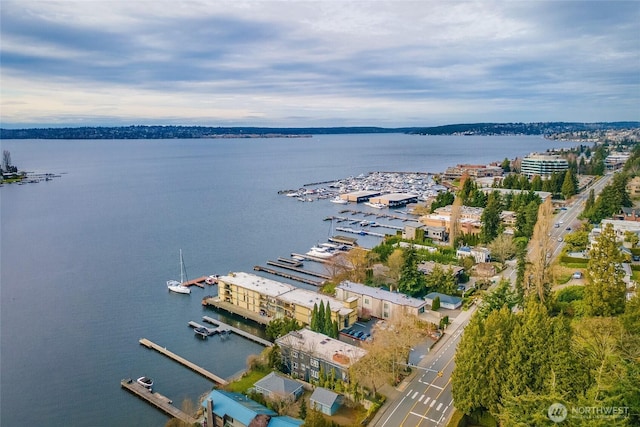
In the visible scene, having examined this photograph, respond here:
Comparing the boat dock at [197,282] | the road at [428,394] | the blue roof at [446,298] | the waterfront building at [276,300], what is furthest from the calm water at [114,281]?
the blue roof at [446,298]

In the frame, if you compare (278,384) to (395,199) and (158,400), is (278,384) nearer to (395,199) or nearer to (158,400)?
(158,400)

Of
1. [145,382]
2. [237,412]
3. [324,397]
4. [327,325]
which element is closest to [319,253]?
[327,325]

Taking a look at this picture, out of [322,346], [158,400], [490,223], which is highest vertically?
[490,223]

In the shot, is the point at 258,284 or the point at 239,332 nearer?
the point at 239,332

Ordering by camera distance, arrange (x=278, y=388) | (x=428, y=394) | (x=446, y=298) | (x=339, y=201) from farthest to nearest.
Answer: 1. (x=339, y=201)
2. (x=446, y=298)
3. (x=278, y=388)
4. (x=428, y=394)

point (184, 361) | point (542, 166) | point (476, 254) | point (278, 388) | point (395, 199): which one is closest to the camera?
point (278, 388)

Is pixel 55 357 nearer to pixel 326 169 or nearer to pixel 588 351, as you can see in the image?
pixel 588 351

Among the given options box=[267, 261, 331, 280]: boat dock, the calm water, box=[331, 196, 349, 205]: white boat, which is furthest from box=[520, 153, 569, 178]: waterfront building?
box=[267, 261, 331, 280]: boat dock
